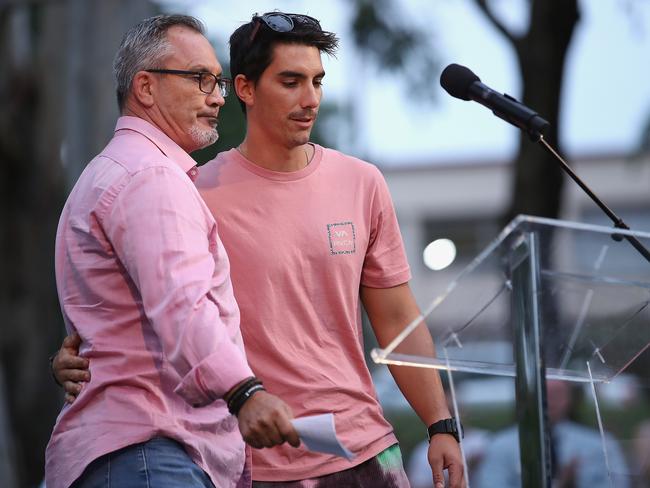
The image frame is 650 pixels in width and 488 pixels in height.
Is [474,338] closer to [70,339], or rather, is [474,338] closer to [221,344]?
[221,344]

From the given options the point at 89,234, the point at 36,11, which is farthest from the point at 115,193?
the point at 36,11

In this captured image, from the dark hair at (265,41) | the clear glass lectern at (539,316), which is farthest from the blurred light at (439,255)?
the dark hair at (265,41)

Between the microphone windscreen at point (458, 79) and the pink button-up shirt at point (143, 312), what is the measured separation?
3.01ft

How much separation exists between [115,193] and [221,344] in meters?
0.53

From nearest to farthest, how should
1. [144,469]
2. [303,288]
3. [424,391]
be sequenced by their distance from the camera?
[144,469] < [303,288] < [424,391]

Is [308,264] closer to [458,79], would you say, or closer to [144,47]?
[458,79]

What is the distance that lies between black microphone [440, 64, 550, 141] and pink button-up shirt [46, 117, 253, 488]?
36.1 inches

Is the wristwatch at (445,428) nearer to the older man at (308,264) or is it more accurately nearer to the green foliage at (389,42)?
the older man at (308,264)

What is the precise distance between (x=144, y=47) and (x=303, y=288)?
36.2 inches

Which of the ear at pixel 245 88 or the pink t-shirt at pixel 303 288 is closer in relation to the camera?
the pink t-shirt at pixel 303 288

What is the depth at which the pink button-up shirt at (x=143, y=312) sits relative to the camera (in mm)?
3109

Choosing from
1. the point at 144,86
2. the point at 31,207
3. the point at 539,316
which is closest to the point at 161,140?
the point at 144,86

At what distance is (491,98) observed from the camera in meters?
3.76

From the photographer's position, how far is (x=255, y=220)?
162 inches
